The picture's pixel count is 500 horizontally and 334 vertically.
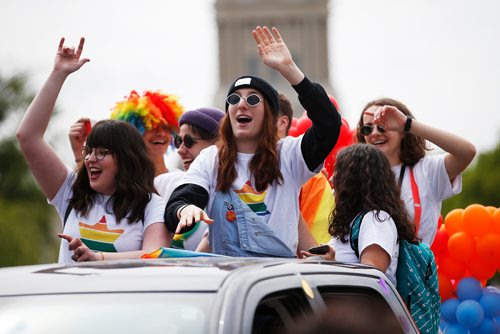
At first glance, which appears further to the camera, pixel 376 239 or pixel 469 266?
pixel 469 266

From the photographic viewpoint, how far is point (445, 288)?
8344 millimetres

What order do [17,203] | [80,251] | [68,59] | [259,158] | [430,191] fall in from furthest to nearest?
[17,203]
[430,191]
[68,59]
[259,158]
[80,251]

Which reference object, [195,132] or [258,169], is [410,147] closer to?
[195,132]

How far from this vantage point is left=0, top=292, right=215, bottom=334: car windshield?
138 inches

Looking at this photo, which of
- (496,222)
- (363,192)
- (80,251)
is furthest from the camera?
(496,222)

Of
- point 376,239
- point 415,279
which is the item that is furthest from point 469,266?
point 376,239

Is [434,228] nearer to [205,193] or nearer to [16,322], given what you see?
[205,193]

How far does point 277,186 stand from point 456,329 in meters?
2.97

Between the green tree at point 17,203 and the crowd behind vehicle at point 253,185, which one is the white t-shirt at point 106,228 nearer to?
the crowd behind vehicle at point 253,185

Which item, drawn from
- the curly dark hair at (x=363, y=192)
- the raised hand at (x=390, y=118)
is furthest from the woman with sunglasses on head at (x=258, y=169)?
the raised hand at (x=390, y=118)

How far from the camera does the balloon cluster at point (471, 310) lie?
8.05m

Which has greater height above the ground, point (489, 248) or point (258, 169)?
point (258, 169)

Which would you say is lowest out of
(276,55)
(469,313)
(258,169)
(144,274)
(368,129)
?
(469,313)

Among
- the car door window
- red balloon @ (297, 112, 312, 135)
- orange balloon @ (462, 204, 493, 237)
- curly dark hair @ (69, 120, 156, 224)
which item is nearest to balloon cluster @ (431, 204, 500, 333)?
orange balloon @ (462, 204, 493, 237)
